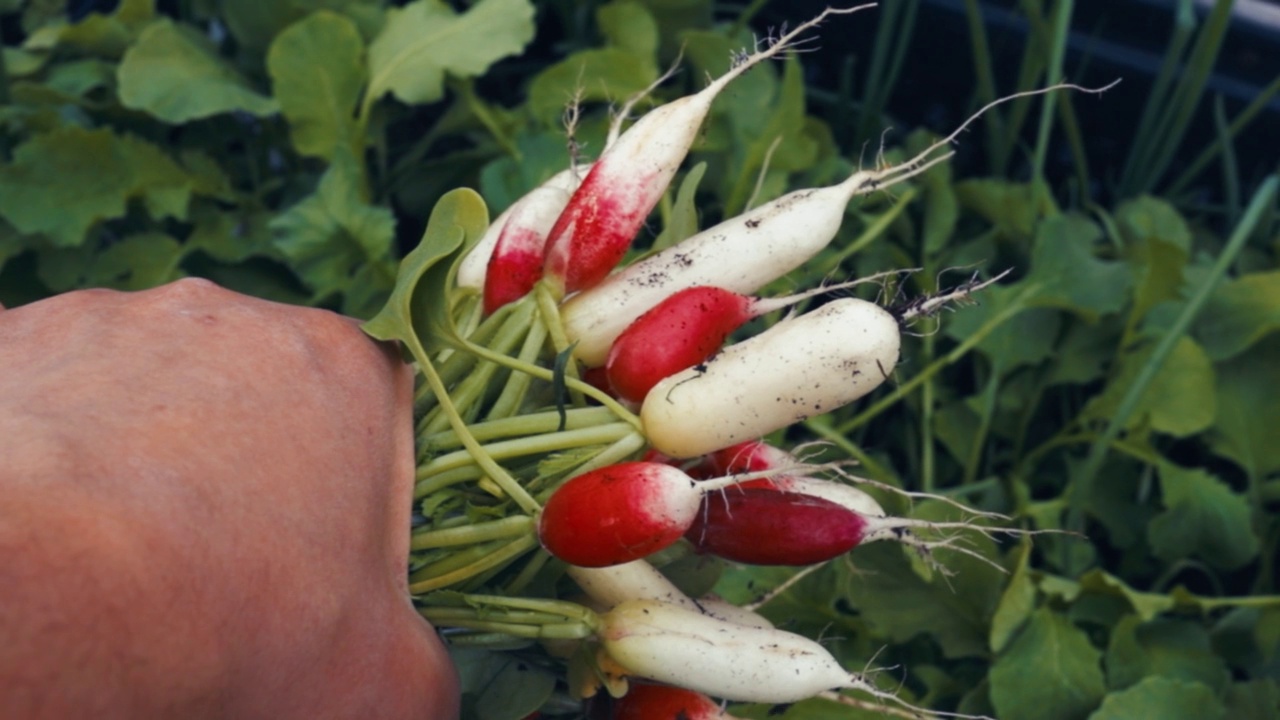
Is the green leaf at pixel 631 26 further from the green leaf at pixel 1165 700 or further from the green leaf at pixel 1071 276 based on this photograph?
the green leaf at pixel 1165 700

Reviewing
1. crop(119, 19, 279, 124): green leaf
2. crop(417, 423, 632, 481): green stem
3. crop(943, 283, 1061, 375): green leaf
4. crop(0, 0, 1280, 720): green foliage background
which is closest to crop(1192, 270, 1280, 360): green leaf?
crop(0, 0, 1280, 720): green foliage background

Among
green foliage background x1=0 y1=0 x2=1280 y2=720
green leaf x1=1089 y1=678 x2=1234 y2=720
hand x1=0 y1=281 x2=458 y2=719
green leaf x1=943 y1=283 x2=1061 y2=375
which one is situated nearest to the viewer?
hand x1=0 y1=281 x2=458 y2=719

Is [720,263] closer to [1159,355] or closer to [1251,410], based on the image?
[1159,355]

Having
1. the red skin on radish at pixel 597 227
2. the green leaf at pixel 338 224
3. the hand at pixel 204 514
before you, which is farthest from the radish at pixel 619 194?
the green leaf at pixel 338 224

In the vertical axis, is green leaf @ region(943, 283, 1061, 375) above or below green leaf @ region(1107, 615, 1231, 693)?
above

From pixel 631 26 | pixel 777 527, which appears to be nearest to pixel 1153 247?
pixel 631 26

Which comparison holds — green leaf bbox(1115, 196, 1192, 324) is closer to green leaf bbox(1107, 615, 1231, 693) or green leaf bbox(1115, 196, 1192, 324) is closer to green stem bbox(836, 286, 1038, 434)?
green stem bbox(836, 286, 1038, 434)

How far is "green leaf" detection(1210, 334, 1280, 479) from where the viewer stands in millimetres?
1135

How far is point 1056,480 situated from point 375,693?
32.6 inches

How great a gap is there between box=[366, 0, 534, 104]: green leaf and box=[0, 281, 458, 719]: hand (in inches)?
20.9

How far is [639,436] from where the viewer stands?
1.98 ft

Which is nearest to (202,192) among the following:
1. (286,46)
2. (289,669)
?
(286,46)

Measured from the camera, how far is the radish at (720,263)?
64 centimetres

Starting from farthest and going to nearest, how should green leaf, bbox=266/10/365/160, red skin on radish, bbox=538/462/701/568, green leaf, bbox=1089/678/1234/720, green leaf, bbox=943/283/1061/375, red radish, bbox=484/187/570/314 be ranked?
green leaf, bbox=943/283/1061/375 < green leaf, bbox=266/10/365/160 < green leaf, bbox=1089/678/1234/720 < red radish, bbox=484/187/570/314 < red skin on radish, bbox=538/462/701/568
